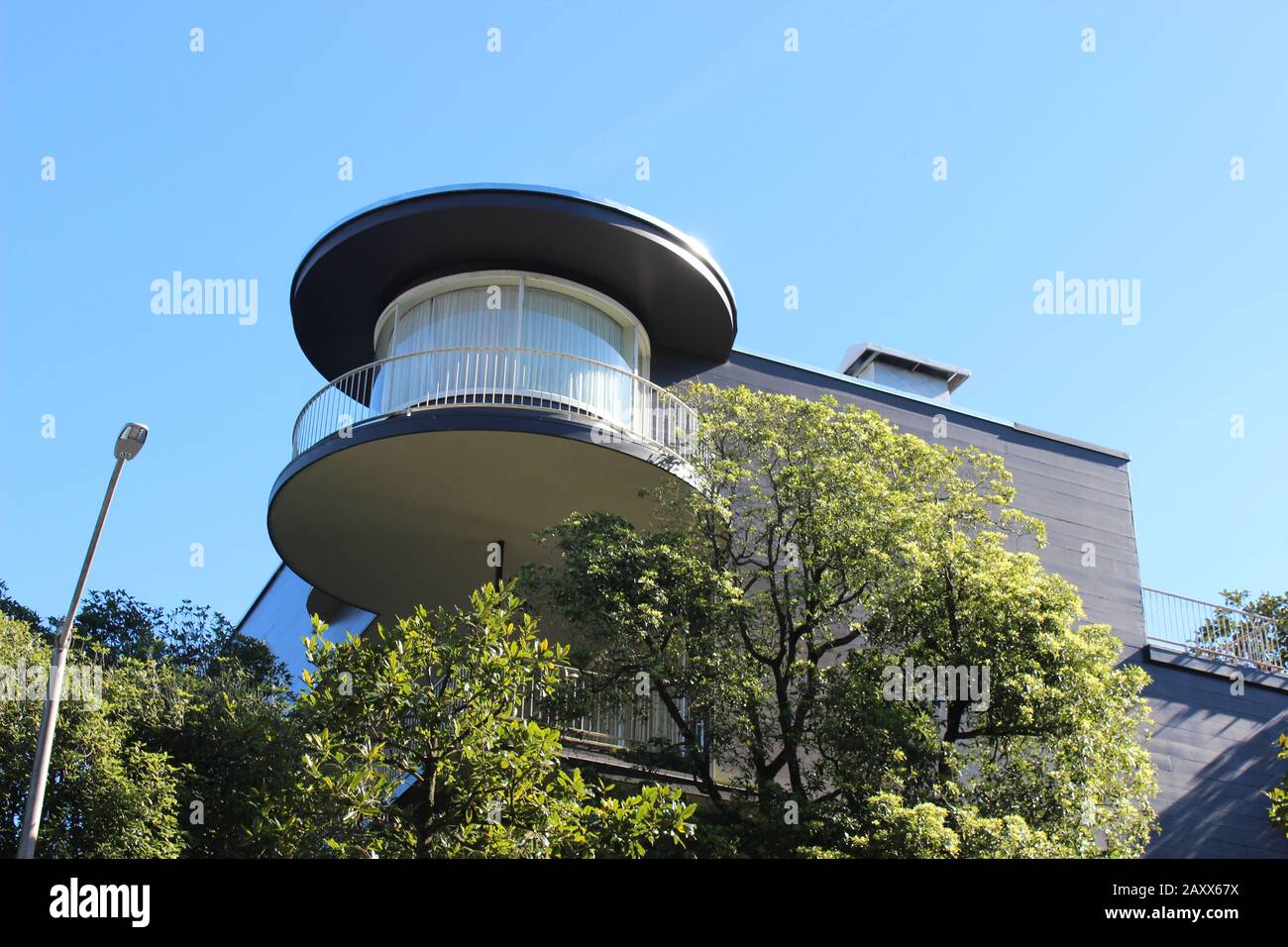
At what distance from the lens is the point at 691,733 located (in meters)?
14.8

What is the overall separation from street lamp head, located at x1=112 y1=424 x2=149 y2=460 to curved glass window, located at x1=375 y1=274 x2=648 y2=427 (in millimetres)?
4230

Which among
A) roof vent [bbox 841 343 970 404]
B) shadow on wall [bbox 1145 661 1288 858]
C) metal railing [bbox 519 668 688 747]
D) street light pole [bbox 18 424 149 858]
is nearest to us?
street light pole [bbox 18 424 149 858]

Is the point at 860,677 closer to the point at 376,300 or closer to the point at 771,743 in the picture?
the point at 771,743

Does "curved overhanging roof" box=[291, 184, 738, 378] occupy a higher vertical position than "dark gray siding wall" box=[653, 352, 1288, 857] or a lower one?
higher

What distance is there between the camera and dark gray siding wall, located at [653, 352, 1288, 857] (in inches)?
822

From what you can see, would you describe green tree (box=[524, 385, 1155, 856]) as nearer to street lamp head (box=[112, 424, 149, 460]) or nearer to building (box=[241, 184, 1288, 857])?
building (box=[241, 184, 1288, 857])

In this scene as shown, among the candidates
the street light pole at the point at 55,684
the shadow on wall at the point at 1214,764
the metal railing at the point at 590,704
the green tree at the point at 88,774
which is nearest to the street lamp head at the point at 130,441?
the street light pole at the point at 55,684

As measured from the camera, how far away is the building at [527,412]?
17031 mm

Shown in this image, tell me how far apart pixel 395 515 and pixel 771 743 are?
6.18m

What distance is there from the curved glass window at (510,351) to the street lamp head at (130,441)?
423 cm

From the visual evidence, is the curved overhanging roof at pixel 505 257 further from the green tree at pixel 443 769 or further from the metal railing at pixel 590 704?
the green tree at pixel 443 769

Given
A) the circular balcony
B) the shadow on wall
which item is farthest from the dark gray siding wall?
the circular balcony

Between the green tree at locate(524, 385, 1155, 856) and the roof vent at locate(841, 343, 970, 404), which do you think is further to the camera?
the roof vent at locate(841, 343, 970, 404)
